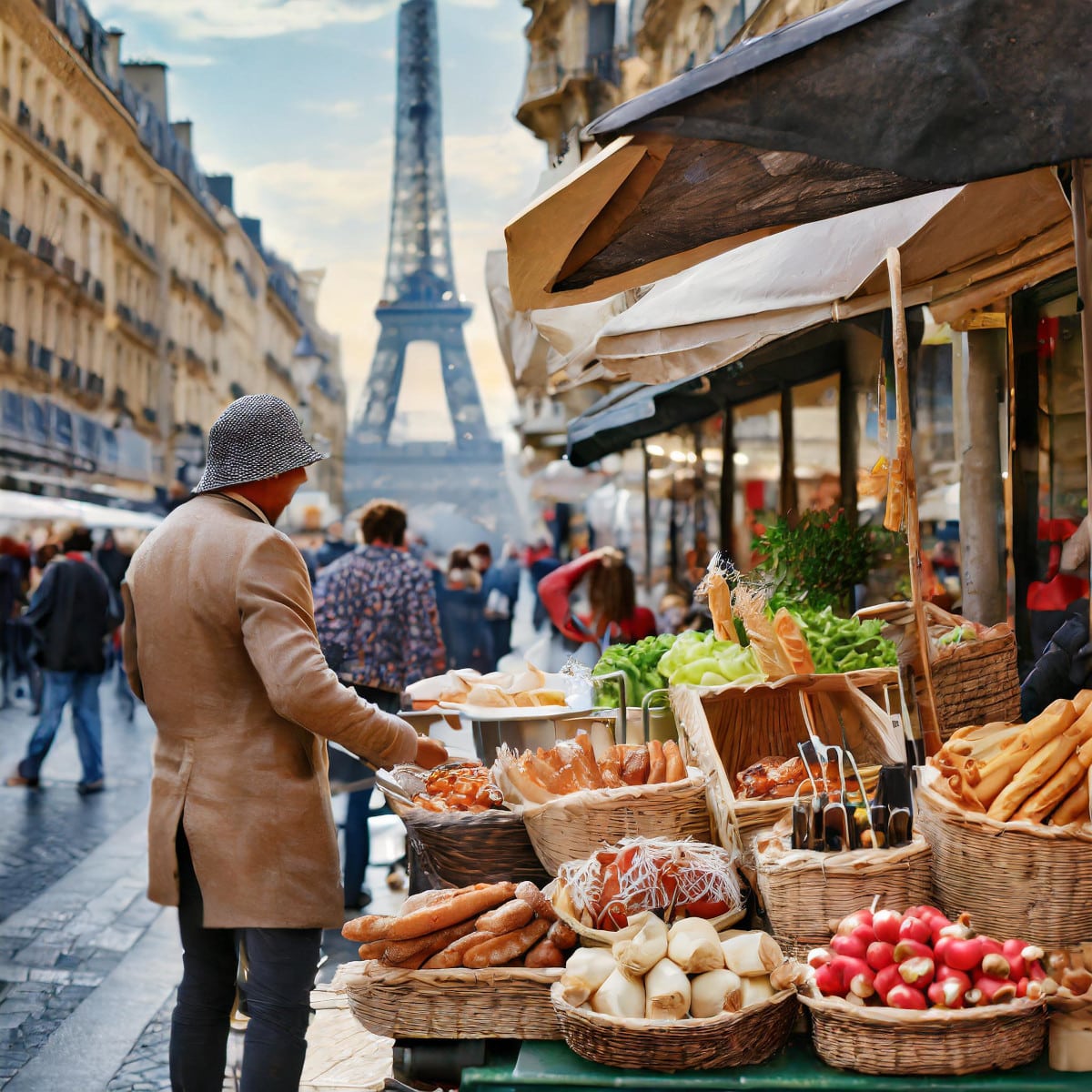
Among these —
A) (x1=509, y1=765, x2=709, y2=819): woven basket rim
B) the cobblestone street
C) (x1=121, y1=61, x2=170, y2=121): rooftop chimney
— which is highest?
(x1=121, y1=61, x2=170, y2=121): rooftop chimney

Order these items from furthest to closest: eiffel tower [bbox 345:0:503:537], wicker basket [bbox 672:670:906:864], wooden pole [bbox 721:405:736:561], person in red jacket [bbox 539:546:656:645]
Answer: eiffel tower [bbox 345:0:503:537] < wooden pole [bbox 721:405:736:561] < person in red jacket [bbox 539:546:656:645] < wicker basket [bbox 672:670:906:864]

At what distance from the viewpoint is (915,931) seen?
9.52 ft

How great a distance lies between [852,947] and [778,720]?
150 centimetres

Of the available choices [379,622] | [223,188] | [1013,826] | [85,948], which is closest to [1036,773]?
[1013,826]

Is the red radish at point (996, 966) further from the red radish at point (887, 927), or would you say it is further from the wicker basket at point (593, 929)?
the wicker basket at point (593, 929)

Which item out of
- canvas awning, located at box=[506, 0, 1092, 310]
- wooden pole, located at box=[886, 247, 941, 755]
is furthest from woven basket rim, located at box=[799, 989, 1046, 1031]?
canvas awning, located at box=[506, 0, 1092, 310]

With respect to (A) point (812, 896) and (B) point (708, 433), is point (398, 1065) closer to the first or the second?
(A) point (812, 896)

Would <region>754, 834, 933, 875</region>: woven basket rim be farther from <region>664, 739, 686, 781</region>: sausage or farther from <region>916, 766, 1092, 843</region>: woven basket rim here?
<region>664, 739, 686, 781</region>: sausage

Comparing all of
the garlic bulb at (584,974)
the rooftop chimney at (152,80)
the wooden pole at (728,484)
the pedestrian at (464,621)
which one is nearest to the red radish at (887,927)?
the garlic bulb at (584,974)

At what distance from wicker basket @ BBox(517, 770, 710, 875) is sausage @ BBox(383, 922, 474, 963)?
1.17 ft

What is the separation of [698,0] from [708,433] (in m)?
6.03

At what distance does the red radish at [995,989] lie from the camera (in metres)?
2.79

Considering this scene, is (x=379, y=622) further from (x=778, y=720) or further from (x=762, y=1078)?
(x=762, y=1078)

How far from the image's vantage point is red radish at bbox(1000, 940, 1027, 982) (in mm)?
2852
